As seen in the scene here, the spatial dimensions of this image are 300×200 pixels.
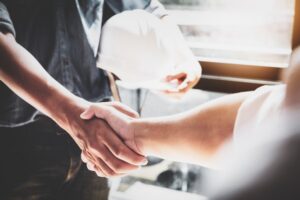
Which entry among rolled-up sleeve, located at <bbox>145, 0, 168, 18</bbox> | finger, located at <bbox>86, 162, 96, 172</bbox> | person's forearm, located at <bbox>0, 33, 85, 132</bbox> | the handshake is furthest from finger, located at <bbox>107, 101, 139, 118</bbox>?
rolled-up sleeve, located at <bbox>145, 0, 168, 18</bbox>

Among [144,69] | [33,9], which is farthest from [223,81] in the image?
[33,9]

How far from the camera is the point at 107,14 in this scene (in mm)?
1152

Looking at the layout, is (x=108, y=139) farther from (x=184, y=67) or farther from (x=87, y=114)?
(x=184, y=67)

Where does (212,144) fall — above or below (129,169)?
above

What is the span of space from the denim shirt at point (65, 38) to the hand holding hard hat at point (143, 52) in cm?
6

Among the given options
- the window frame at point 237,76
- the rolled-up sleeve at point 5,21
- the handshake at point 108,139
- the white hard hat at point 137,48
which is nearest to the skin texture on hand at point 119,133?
the handshake at point 108,139

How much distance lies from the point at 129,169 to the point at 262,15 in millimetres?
614

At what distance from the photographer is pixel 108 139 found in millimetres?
1104

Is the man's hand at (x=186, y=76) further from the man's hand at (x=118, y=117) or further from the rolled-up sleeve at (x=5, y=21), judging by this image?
the rolled-up sleeve at (x=5, y=21)

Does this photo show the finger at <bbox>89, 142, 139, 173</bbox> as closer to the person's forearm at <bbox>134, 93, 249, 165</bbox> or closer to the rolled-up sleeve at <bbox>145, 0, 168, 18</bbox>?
the person's forearm at <bbox>134, 93, 249, 165</bbox>

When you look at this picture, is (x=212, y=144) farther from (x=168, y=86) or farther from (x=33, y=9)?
(x=33, y=9)

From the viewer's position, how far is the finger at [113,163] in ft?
3.62

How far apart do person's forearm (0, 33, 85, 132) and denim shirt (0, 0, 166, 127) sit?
2 centimetres

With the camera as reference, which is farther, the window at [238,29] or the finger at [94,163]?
the finger at [94,163]
